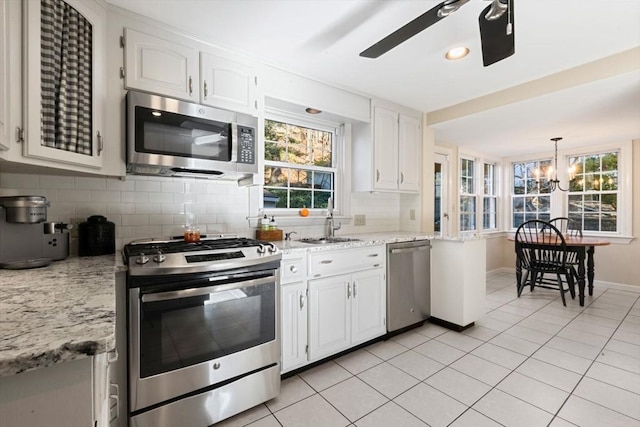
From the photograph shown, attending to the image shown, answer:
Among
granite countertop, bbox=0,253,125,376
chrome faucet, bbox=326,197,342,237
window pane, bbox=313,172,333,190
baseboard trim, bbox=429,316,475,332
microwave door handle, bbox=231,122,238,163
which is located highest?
microwave door handle, bbox=231,122,238,163

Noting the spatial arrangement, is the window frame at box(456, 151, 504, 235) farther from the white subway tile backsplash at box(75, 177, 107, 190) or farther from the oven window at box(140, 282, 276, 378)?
the white subway tile backsplash at box(75, 177, 107, 190)

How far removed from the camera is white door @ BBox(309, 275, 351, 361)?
2193mm

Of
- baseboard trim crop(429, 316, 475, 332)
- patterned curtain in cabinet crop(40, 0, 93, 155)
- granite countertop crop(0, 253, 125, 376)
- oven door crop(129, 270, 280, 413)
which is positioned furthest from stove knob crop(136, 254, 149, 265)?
baseboard trim crop(429, 316, 475, 332)

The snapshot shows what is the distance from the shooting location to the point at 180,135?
1.87m

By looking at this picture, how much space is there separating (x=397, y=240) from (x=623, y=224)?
419cm

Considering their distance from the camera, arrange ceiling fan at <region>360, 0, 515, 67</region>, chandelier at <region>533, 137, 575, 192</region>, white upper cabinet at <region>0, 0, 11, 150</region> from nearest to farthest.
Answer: white upper cabinet at <region>0, 0, 11, 150</region>, ceiling fan at <region>360, 0, 515, 67</region>, chandelier at <region>533, 137, 575, 192</region>

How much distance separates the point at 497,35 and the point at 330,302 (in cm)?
192

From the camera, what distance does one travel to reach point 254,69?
7.50ft

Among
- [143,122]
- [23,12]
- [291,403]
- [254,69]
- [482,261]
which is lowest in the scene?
[291,403]

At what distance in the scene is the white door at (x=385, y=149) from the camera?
123 inches

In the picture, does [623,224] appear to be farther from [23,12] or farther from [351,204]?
[23,12]

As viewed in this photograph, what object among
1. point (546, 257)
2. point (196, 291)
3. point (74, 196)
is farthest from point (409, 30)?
point (546, 257)

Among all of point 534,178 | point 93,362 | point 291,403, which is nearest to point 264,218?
point 291,403

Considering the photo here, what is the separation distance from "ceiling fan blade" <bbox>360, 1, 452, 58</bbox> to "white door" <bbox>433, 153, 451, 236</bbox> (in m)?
3.15
